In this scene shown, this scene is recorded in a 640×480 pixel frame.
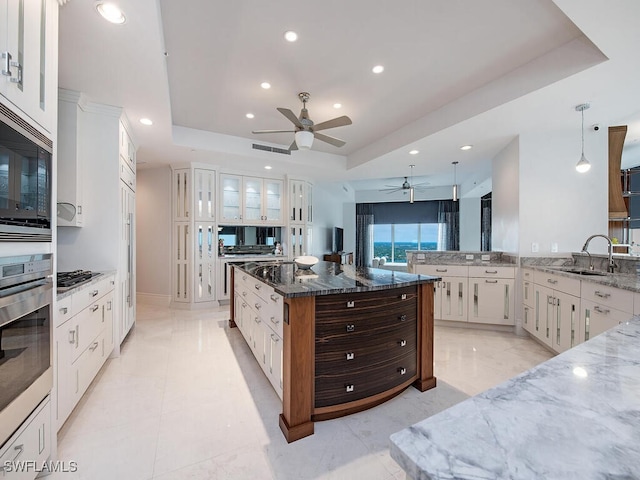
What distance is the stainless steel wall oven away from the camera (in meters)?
1.12

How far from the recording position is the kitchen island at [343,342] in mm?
1699

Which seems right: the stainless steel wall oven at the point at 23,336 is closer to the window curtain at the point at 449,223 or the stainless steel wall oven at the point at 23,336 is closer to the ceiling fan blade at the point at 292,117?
the ceiling fan blade at the point at 292,117

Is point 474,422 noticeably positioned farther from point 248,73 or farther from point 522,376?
point 248,73

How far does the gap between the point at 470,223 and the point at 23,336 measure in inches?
365

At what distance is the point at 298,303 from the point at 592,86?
9.78ft

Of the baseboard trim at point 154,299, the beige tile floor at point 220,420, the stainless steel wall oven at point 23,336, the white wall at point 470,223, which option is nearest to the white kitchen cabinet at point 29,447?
the stainless steel wall oven at point 23,336

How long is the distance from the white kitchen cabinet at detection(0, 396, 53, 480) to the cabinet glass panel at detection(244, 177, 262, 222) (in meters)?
4.20

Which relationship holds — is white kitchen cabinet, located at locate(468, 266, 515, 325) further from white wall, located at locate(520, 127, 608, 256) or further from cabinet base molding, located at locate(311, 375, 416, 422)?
cabinet base molding, located at locate(311, 375, 416, 422)

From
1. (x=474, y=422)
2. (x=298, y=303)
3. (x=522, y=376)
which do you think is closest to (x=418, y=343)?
(x=298, y=303)

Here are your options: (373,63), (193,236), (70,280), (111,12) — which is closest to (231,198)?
(193,236)

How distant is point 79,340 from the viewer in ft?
6.56

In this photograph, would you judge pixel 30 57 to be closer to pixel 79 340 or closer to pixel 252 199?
pixel 79 340

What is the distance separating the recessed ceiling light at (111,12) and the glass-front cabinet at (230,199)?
343cm

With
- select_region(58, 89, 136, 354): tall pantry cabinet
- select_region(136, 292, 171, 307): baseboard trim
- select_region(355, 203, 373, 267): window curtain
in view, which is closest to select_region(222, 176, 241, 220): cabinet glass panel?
select_region(136, 292, 171, 307): baseboard trim
